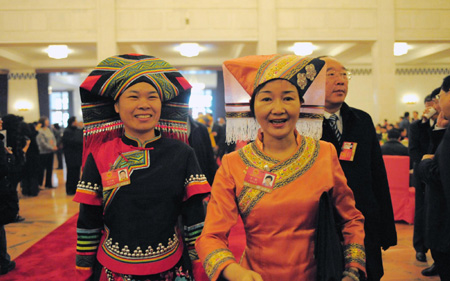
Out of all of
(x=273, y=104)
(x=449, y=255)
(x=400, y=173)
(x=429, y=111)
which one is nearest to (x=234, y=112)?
(x=273, y=104)

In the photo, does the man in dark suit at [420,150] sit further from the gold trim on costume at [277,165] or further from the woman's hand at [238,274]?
the woman's hand at [238,274]

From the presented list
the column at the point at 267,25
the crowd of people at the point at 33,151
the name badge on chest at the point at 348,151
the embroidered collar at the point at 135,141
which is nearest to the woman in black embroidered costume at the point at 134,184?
the embroidered collar at the point at 135,141

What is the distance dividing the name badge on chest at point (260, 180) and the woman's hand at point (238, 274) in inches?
10.1

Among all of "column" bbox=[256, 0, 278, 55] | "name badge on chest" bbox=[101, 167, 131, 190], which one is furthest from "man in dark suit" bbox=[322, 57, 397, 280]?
"column" bbox=[256, 0, 278, 55]

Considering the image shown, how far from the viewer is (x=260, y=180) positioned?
1208mm

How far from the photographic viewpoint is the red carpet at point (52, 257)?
331 centimetres

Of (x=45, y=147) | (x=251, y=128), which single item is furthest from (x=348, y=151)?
(x=45, y=147)

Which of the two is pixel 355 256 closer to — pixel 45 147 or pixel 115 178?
pixel 115 178

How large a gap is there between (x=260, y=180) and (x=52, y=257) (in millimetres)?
3323

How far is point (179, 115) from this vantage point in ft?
5.55

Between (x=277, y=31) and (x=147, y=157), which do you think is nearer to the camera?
(x=147, y=157)

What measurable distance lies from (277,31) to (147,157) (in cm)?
890

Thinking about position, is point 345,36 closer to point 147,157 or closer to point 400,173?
point 400,173

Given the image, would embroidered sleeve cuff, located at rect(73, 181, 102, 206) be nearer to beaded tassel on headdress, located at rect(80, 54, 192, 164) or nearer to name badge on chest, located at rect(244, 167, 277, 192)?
beaded tassel on headdress, located at rect(80, 54, 192, 164)
